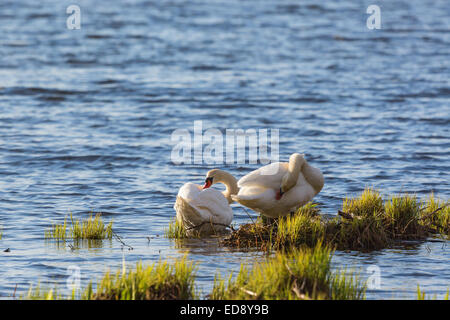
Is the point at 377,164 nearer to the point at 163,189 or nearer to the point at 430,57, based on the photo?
the point at 163,189

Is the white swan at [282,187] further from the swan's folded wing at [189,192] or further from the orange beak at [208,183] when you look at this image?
the orange beak at [208,183]

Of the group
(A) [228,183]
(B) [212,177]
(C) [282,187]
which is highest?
(C) [282,187]

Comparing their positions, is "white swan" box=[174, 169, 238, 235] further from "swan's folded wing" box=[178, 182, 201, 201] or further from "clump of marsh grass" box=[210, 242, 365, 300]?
"clump of marsh grass" box=[210, 242, 365, 300]

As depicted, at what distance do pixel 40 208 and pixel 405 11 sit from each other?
45529 millimetres

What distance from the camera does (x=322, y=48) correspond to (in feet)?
130

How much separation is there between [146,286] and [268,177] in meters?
3.37

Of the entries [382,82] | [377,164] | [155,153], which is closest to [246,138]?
[155,153]

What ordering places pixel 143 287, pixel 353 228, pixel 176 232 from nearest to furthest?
1. pixel 143 287
2. pixel 353 228
3. pixel 176 232

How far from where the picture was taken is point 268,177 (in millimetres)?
10516

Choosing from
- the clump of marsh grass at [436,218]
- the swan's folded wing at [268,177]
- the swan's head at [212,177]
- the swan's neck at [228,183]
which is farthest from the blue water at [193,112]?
the swan's neck at [228,183]

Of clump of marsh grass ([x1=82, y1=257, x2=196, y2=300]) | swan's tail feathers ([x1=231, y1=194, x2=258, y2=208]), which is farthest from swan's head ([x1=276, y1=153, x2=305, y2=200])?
clump of marsh grass ([x1=82, y1=257, x2=196, y2=300])

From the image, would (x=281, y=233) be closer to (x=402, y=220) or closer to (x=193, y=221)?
(x=193, y=221)

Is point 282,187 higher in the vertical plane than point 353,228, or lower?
higher

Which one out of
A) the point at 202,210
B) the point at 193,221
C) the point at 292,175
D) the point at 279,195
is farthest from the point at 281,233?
the point at 193,221
